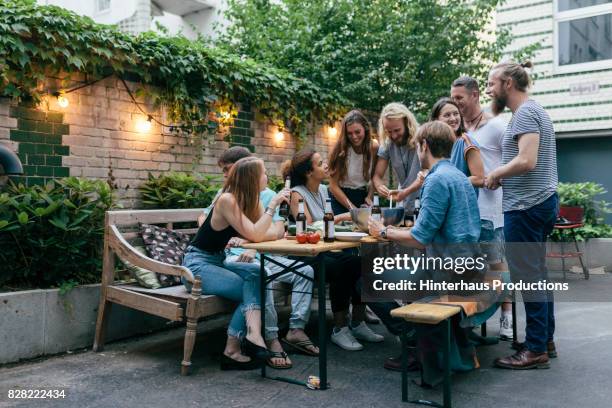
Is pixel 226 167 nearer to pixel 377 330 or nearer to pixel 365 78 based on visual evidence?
pixel 377 330

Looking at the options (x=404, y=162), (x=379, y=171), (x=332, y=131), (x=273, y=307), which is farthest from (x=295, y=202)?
(x=332, y=131)

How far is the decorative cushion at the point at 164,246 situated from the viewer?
177 inches

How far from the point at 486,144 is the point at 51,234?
3.40 meters

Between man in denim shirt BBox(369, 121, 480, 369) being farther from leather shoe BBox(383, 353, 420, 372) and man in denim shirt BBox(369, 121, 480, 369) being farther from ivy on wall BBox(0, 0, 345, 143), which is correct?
ivy on wall BBox(0, 0, 345, 143)

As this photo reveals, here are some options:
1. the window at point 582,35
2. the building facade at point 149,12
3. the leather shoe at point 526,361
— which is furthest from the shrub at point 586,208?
the building facade at point 149,12

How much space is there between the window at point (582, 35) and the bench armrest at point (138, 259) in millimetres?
8893

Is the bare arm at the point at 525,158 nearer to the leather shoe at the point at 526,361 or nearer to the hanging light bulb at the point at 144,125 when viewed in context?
the leather shoe at the point at 526,361

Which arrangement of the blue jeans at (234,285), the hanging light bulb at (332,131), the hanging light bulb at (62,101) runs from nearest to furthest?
the blue jeans at (234,285) < the hanging light bulb at (62,101) < the hanging light bulb at (332,131)

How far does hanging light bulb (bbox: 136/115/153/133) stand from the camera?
19.4 ft

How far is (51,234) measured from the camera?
432cm

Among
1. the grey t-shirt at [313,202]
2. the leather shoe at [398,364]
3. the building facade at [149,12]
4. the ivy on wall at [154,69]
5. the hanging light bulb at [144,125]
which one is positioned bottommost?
the leather shoe at [398,364]

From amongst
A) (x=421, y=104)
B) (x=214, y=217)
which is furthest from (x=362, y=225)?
(x=421, y=104)

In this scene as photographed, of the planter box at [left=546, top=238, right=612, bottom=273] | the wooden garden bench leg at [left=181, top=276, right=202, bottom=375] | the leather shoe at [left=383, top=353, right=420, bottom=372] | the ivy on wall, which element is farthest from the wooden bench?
the planter box at [left=546, top=238, right=612, bottom=273]

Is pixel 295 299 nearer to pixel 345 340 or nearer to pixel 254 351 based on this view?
pixel 345 340
